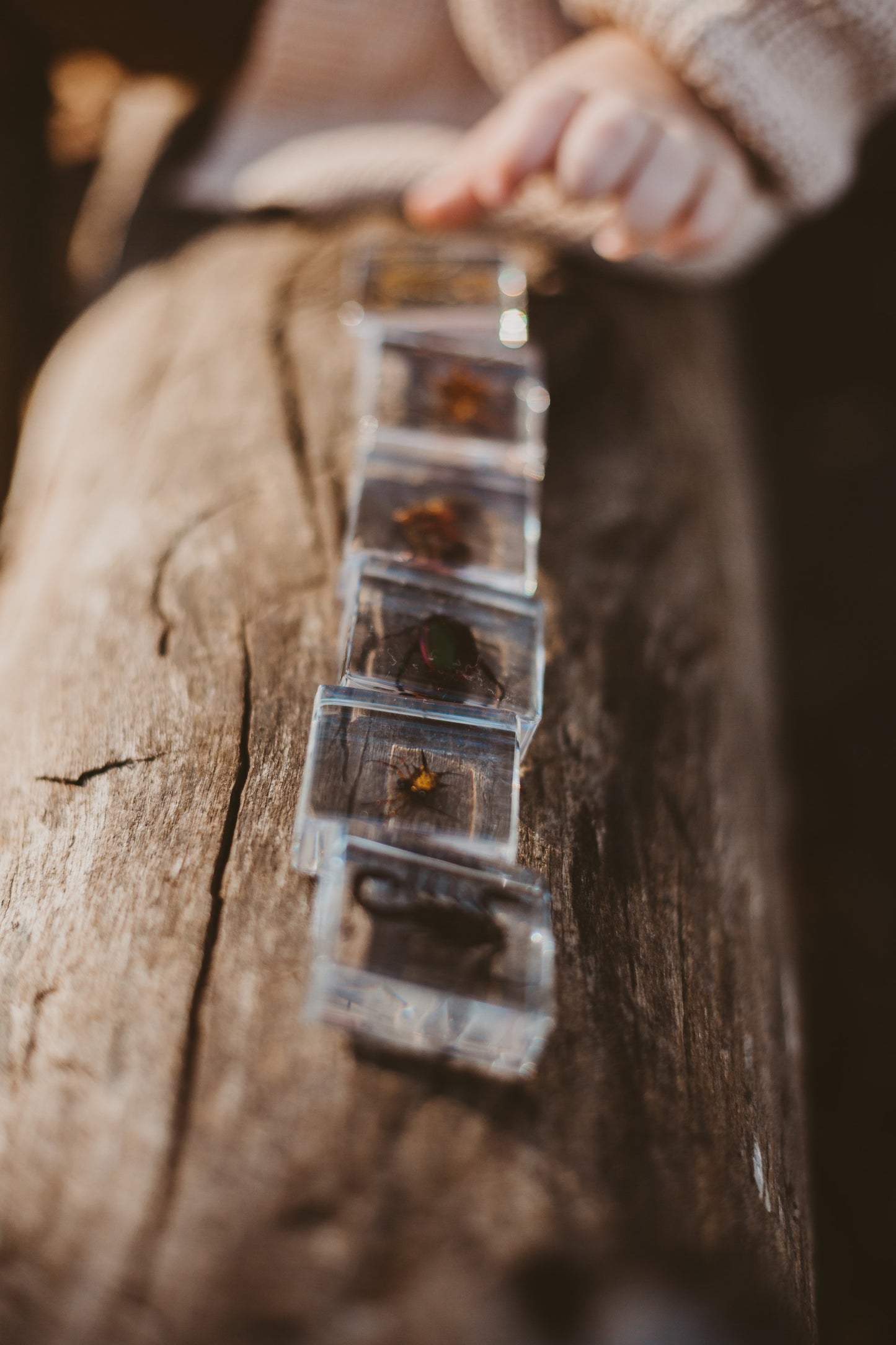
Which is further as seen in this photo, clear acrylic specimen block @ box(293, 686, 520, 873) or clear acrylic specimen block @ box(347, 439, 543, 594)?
clear acrylic specimen block @ box(347, 439, 543, 594)

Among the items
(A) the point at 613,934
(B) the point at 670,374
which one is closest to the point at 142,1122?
(A) the point at 613,934

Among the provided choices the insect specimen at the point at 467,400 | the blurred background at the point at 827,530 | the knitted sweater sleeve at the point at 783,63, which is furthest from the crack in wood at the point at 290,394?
the knitted sweater sleeve at the point at 783,63

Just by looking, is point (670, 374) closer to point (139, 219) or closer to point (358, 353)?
point (358, 353)

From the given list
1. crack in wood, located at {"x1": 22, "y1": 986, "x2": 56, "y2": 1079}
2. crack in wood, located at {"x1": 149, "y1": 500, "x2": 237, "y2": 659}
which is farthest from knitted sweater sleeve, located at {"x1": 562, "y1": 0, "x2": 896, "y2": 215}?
crack in wood, located at {"x1": 22, "y1": 986, "x2": 56, "y2": 1079}

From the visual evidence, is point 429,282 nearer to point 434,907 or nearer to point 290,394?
point 290,394

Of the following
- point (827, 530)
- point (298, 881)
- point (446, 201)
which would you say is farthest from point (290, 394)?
point (827, 530)

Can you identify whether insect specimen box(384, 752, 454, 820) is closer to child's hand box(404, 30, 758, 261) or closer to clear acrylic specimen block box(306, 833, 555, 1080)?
clear acrylic specimen block box(306, 833, 555, 1080)
